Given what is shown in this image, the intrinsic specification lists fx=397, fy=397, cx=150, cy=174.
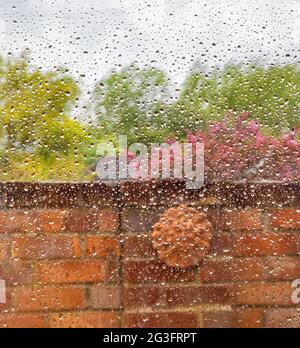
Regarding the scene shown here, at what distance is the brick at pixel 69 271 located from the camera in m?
0.89

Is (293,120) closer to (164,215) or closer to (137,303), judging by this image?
(164,215)

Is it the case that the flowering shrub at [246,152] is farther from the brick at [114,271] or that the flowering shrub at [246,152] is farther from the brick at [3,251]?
the brick at [3,251]

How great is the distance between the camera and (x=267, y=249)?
920 millimetres

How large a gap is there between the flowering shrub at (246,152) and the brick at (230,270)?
201 mm

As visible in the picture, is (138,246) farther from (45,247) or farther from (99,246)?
(45,247)

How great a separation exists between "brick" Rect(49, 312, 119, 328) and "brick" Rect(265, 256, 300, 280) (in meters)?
0.37

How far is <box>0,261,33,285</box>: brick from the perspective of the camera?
35.0 inches

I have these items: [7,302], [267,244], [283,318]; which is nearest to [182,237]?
[267,244]

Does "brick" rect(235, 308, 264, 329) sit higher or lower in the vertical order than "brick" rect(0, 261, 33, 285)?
lower

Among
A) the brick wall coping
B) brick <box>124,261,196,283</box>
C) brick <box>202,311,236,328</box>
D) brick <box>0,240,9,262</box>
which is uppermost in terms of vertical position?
the brick wall coping

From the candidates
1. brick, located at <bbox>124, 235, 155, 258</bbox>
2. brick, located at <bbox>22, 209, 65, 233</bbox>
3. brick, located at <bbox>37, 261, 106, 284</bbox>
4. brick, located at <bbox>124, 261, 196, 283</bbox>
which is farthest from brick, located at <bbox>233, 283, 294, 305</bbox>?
brick, located at <bbox>22, 209, 65, 233</bbox>

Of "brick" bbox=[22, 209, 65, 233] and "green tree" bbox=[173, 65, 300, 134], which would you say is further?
"green tree" bbox=[173, 65, 300, 134]

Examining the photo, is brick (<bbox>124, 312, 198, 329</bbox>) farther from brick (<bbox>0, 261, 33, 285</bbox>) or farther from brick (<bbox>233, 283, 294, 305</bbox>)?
brick (<bbox>0, 261, 33, 285</bbox>)
